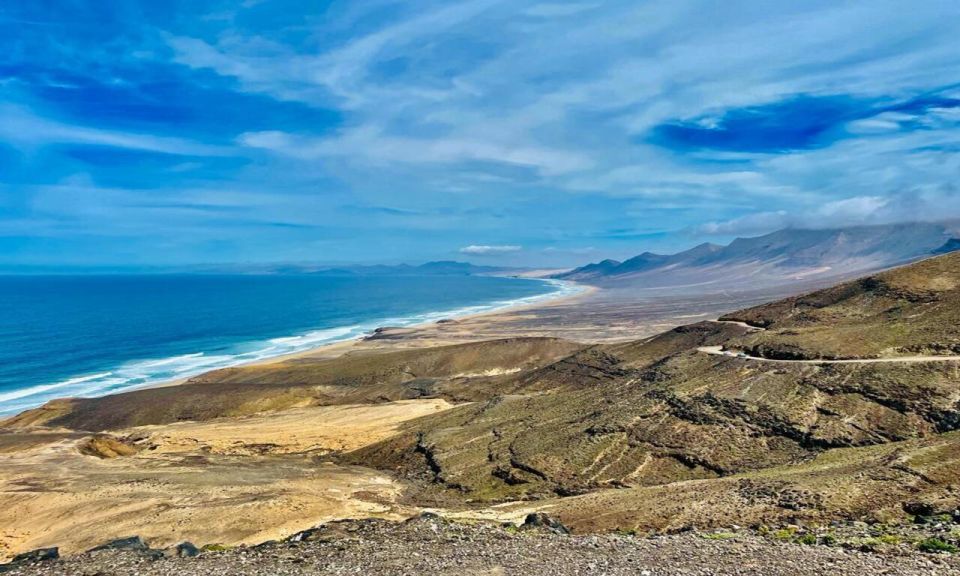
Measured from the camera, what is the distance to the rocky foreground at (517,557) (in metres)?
16.4

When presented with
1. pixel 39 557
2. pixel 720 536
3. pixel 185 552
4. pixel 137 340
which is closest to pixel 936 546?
pixel 720 536

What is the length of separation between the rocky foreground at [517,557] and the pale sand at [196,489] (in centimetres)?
745

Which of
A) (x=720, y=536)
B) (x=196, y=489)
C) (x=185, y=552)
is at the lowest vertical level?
(x=720, y=536)

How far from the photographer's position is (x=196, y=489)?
1385 inches

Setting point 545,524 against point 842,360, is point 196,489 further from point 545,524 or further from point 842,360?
point 842,360

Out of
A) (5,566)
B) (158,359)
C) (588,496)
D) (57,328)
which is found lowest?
(588,496)

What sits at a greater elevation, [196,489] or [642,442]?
[196,489]

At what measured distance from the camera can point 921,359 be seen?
35.5 meters

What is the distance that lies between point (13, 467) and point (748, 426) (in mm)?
47429

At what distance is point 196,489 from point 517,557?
24.3 meters

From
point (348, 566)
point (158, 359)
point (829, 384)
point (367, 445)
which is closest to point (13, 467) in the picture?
point (367, 445)

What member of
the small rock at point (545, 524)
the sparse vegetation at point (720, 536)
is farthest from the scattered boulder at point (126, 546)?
the sparse vegetation at point (720, 536)

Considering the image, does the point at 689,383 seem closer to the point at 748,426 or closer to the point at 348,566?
the point at 748,426

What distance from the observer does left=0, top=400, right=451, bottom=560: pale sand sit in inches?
1131
